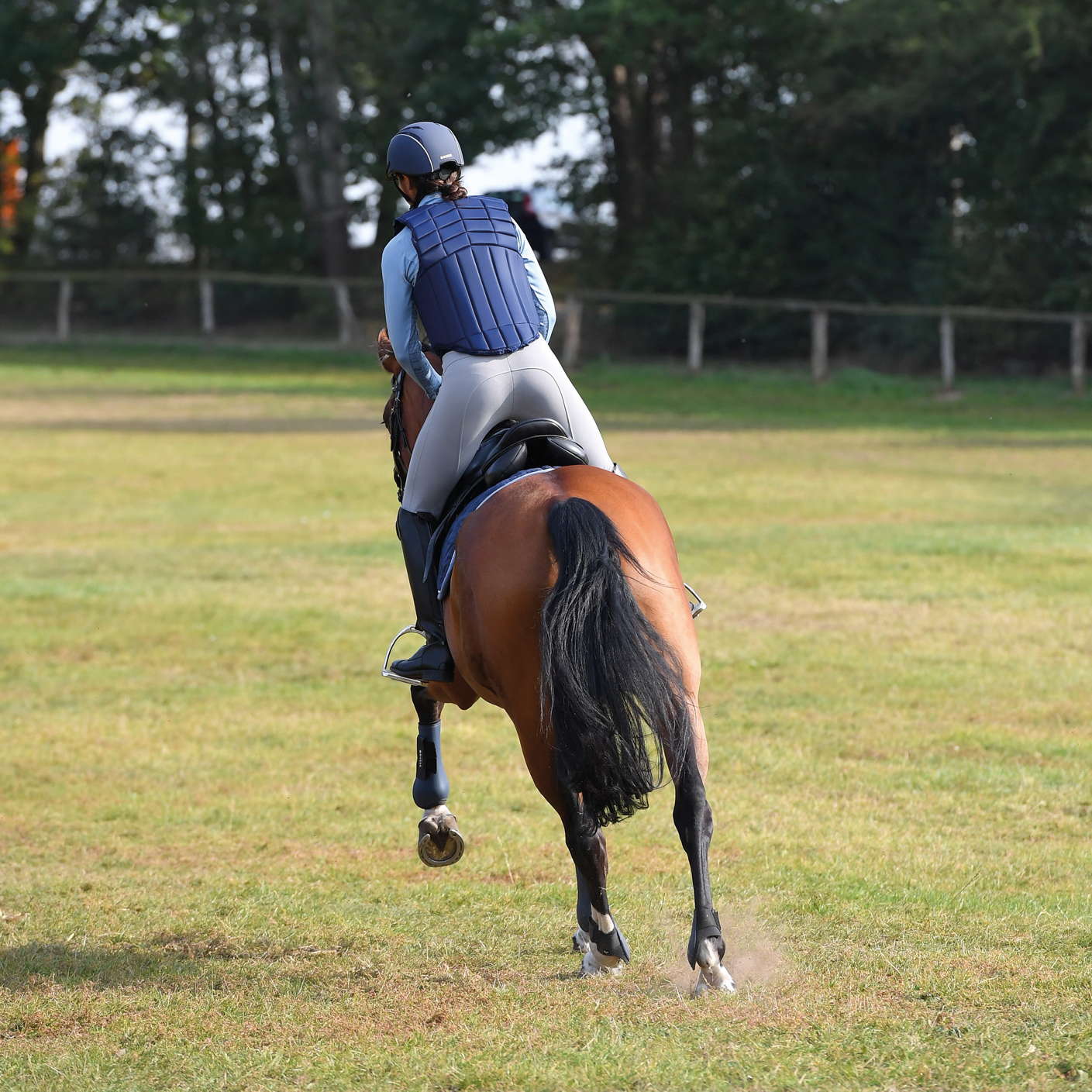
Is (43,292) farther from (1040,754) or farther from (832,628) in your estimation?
(1040,754)

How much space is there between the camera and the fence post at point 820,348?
111 ft

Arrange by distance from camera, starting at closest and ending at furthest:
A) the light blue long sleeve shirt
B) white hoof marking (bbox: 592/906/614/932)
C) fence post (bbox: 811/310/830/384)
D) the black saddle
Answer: white hoof marking (bbox: 592/906/614/932), the black saddle, the light blue long sleeve shirt, fence post (bbox: 811/310/830/384)

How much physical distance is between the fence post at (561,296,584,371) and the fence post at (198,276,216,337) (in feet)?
36.1

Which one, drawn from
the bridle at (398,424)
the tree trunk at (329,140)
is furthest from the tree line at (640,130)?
the bridle at (398,424)

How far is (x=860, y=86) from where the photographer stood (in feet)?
126

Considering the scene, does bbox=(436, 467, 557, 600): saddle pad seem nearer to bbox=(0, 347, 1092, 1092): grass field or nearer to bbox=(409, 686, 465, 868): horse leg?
bbox=(409, 686, 465, 868): horse leg

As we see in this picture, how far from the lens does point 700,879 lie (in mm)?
4855

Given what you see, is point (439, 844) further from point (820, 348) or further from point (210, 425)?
point (820, 348)

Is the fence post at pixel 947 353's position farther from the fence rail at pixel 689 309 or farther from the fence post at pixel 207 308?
the fence post at pixel 207 308

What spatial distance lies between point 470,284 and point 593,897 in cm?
224

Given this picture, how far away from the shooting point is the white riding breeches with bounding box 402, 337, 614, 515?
5.71 m

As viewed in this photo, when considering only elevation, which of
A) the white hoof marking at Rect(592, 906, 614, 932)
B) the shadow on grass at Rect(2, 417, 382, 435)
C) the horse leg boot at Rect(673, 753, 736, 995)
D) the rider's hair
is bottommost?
the shadow on grass at Rect(2, 417, 382, 435)

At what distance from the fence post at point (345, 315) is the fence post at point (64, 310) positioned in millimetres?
7177

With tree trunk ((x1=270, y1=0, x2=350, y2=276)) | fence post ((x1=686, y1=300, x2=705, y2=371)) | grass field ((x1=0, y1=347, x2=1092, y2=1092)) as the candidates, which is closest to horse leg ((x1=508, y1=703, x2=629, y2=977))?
grass field ((x1=0, y1=347, x2=1092, y2=1092))
